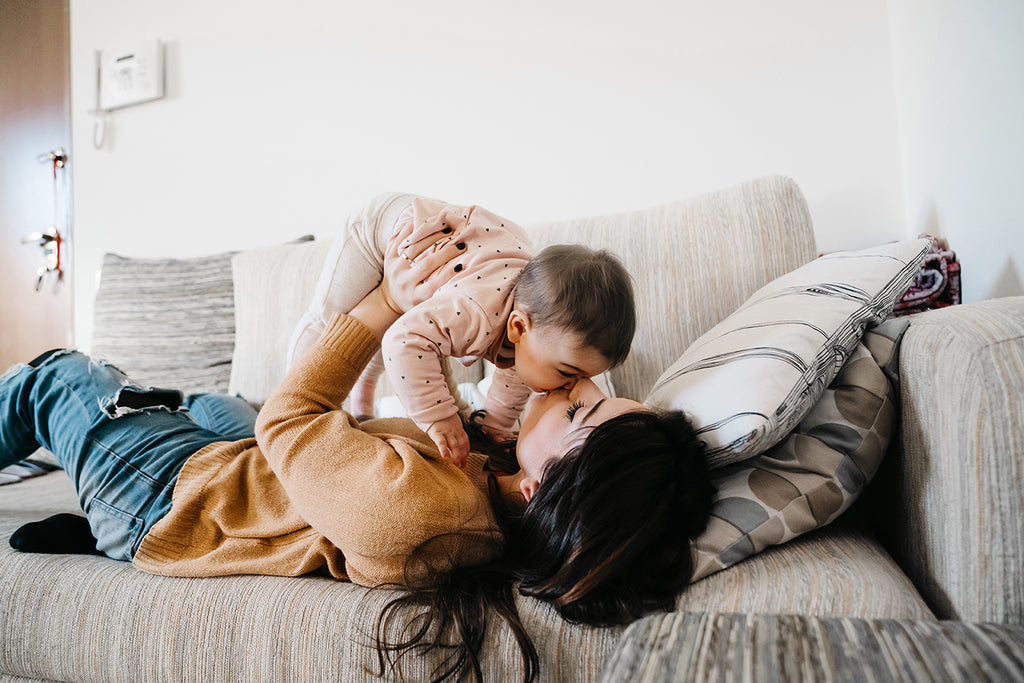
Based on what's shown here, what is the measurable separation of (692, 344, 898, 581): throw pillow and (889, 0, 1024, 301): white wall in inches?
14.9

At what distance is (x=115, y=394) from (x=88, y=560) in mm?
284

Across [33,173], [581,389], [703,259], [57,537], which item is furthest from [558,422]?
[33,173]

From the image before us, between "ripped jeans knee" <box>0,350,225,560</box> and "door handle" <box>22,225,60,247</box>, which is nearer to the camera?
"ripped jeans knee" <box>0,350,225,560</box>

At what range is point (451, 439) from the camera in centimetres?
103

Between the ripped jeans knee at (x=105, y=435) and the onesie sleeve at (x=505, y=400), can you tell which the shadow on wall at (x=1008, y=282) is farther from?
the ripped jeans knee at (x=105, y=435)

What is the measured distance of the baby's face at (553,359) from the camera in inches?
35.4

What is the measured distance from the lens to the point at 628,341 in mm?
944

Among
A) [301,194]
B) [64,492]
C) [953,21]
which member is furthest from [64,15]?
[953,21]

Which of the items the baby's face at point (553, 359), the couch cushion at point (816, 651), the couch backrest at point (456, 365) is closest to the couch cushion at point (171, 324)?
the couch backrest at point (456, 365)

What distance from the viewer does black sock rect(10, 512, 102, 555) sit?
100 centimetres

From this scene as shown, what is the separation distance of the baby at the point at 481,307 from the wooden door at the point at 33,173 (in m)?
2.36

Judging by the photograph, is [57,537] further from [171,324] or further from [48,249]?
[48,249]

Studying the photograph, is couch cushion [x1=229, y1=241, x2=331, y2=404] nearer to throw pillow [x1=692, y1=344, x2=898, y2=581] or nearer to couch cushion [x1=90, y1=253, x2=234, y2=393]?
couch cushion [x1=90, y1=253, x2=234, y2=393]

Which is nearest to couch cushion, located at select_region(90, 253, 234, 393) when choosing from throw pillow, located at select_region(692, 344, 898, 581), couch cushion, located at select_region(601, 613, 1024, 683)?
throw pillow, located at select_region(692, 344, 898, 581)
